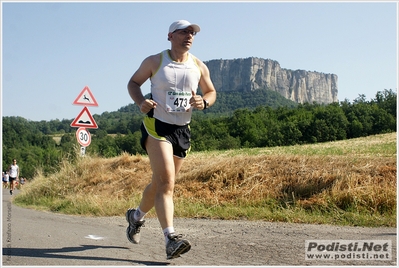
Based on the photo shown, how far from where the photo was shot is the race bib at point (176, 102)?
529 centimetres

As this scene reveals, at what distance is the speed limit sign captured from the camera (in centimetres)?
1547

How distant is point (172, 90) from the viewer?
5316 mm

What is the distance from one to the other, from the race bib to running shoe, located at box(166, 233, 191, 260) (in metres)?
1.28

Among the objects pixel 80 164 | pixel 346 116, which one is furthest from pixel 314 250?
pixel 346 116

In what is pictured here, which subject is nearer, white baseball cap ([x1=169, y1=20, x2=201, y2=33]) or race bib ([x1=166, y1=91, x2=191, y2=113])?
race bib ([x1=166, y1=91, x2=191, y2=113])

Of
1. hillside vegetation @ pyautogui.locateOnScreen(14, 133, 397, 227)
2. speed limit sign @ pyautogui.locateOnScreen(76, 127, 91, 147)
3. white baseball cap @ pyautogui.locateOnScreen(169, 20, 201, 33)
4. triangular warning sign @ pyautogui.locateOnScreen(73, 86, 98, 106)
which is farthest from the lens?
speed limit sign @ pyautogui.locateOnScreen(76, 127, 91, 147)

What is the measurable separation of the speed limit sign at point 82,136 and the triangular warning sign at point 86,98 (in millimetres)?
811

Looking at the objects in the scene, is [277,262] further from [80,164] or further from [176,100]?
[80,164]

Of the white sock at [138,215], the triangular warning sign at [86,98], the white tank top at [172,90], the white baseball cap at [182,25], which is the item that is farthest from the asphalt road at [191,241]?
the triangular warning sign at [86,98]

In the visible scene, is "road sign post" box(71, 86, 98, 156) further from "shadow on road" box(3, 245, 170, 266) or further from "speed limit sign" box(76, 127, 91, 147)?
"shadow on road" box(3, 245, 170, 266)

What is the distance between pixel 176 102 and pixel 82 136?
429 inches

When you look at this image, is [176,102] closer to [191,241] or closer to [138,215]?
[138,215]

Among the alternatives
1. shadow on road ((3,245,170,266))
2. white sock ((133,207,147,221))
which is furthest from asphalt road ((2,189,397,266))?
white sock ((133,207,147,221))

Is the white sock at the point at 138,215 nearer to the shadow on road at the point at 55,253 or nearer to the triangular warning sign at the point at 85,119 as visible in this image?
the shadow on road at the point at 55,253
